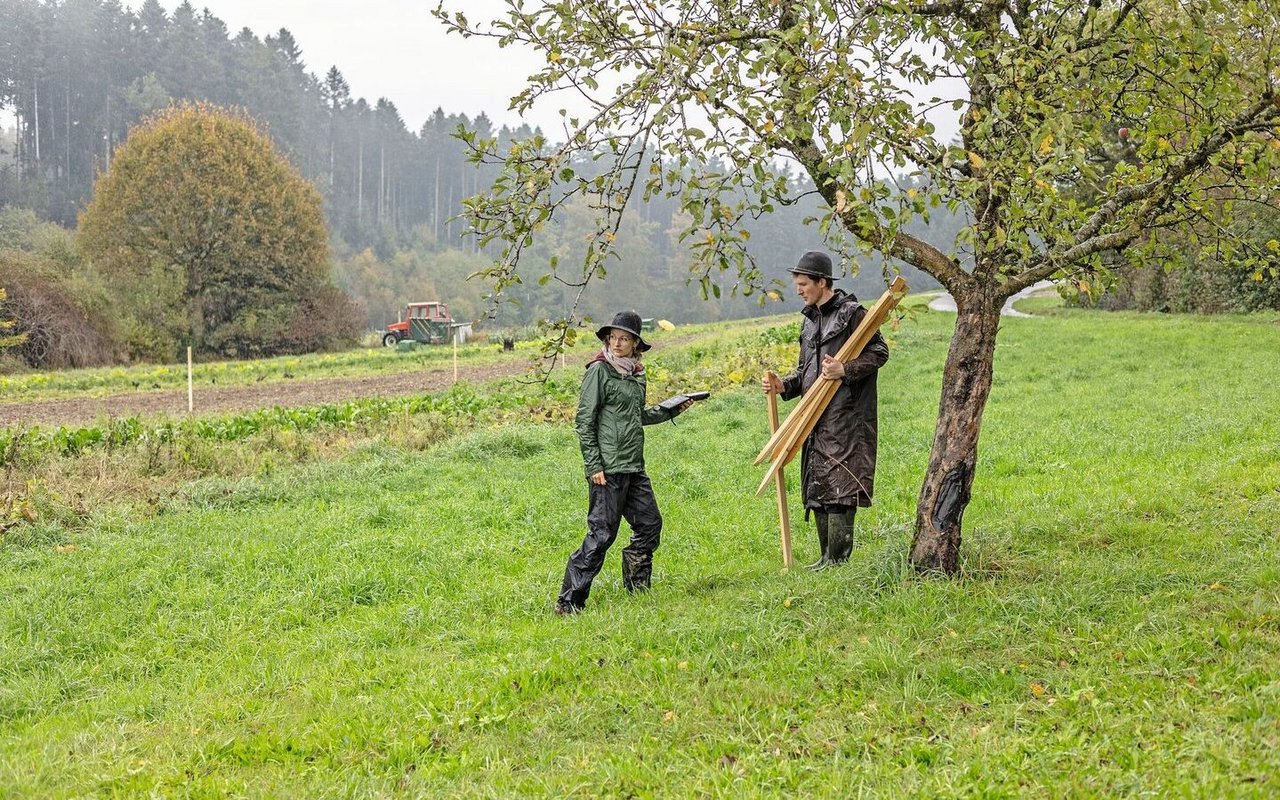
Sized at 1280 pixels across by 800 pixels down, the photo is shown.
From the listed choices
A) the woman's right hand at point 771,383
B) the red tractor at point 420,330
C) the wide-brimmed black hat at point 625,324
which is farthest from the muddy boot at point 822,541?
the red tractor at point 420,330

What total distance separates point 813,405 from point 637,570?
1.72m

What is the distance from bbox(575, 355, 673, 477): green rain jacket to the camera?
19.9 ft

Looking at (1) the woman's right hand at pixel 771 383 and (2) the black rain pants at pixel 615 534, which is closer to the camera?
(2) the black rain pants at pixel 615 534

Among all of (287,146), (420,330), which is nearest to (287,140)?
(287,146)

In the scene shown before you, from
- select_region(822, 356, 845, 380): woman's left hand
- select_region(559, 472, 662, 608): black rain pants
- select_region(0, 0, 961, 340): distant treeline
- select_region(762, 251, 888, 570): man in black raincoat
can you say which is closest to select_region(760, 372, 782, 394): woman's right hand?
select_region(762, 251, 888, 570): man in black raincoat

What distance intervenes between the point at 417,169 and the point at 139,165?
54526 millimetres

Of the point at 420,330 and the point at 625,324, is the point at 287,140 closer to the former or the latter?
the point at 420,330

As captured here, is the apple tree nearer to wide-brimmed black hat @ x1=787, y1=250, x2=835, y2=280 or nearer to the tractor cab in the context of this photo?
wide-brimmed black hat @ x1=787, y1=250, x2=835, y2=280

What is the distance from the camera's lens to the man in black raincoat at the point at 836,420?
239 inches

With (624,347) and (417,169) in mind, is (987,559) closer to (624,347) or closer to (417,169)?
(624,347)

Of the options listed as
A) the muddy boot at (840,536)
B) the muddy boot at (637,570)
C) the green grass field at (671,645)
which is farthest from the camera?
the muddy boot at (637,570)

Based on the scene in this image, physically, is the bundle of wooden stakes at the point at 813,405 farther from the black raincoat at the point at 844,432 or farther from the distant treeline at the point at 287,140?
the distant treeline at the point at 287,140

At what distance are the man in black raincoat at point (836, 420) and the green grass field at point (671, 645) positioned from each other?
1.26 ft

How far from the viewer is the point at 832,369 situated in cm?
571
